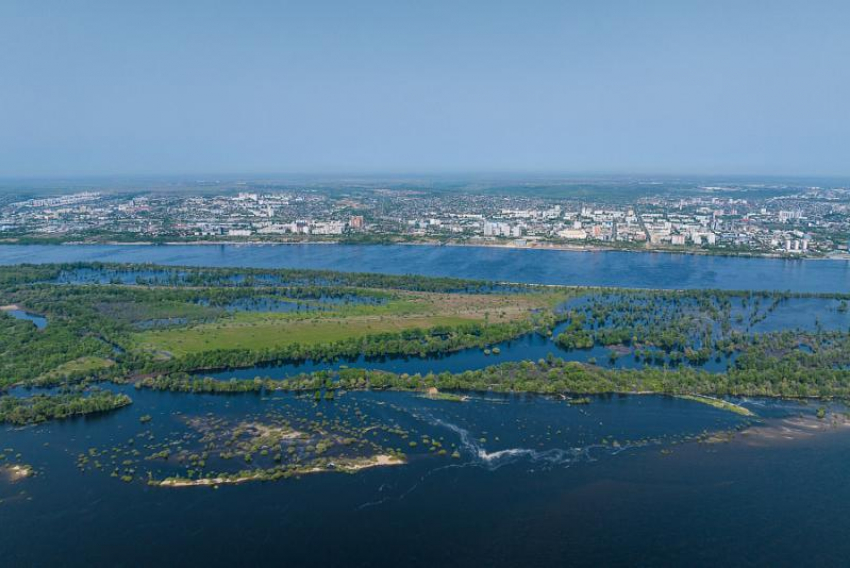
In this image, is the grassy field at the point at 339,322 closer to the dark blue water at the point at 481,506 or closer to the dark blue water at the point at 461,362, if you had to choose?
the dark blue water at the point at 461,362

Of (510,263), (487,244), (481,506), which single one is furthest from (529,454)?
(487,244)

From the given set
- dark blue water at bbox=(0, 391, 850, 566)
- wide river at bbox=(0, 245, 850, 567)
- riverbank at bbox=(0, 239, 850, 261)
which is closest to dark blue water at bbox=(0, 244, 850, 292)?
riverbank at bbox=(0, 239, 850, 261)

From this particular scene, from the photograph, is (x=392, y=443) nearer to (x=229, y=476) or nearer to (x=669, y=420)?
(x=229, y=476)

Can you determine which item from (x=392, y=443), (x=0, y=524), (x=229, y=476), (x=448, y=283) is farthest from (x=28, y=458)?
(x=448, y=283)

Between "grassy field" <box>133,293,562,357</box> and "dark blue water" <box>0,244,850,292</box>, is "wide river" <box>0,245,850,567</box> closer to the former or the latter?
"grassy field" <box>133,293,562,357</box>

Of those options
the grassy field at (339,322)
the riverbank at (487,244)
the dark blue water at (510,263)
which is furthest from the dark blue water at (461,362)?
the riverbank at (487,244)
